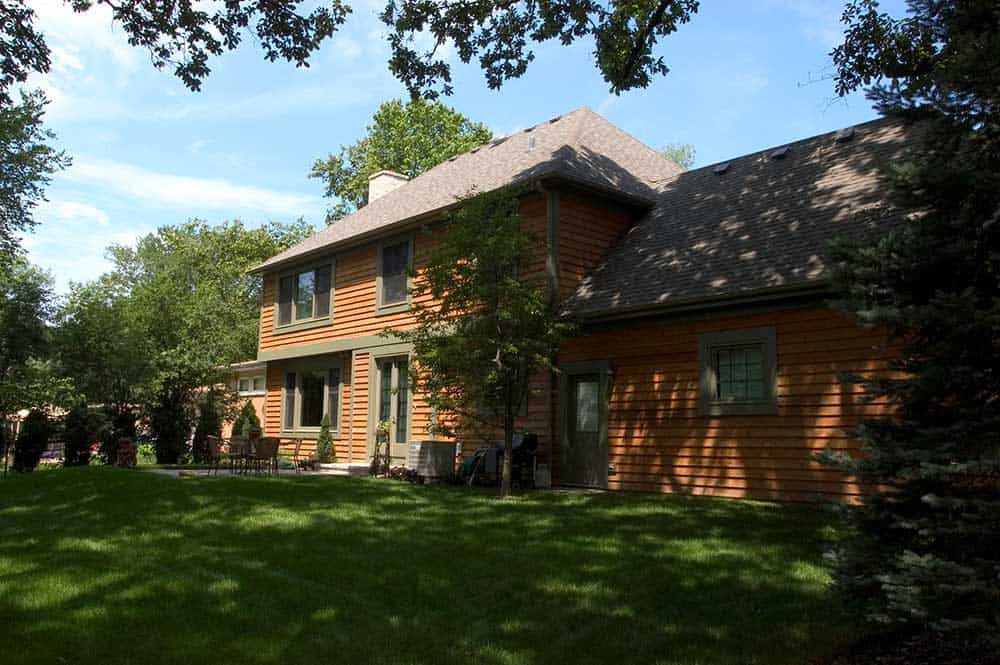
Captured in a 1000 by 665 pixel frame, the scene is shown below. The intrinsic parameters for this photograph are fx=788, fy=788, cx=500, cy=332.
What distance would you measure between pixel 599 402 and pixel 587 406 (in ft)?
1.15

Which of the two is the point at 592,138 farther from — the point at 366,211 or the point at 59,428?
the point at 59,428

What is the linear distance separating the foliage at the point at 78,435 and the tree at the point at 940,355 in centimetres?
1985

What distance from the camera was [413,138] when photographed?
39250 mm

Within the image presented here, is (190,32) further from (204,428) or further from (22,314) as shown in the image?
(22,314)

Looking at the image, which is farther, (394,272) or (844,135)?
(394,272)

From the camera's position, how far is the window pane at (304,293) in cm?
2088

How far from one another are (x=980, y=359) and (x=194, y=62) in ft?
31.5

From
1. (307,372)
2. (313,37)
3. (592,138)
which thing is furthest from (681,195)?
(307,372)

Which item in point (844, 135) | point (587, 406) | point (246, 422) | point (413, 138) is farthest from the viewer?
point (413, 138)

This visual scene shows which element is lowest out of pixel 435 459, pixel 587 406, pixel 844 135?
pixel 435 459

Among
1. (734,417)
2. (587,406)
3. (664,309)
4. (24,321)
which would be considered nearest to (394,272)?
(587,406)

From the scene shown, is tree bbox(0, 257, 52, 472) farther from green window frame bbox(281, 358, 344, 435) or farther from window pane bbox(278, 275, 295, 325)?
green window frame bbox(281, 358, 344, 435)

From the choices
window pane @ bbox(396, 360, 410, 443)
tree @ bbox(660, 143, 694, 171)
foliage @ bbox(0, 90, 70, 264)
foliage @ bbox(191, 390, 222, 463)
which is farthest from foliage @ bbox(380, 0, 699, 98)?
tree @ bbox(660, 143, 694, 171)

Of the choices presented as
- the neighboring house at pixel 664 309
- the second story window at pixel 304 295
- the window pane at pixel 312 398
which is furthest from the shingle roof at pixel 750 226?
the window pane at pixel 312 398
